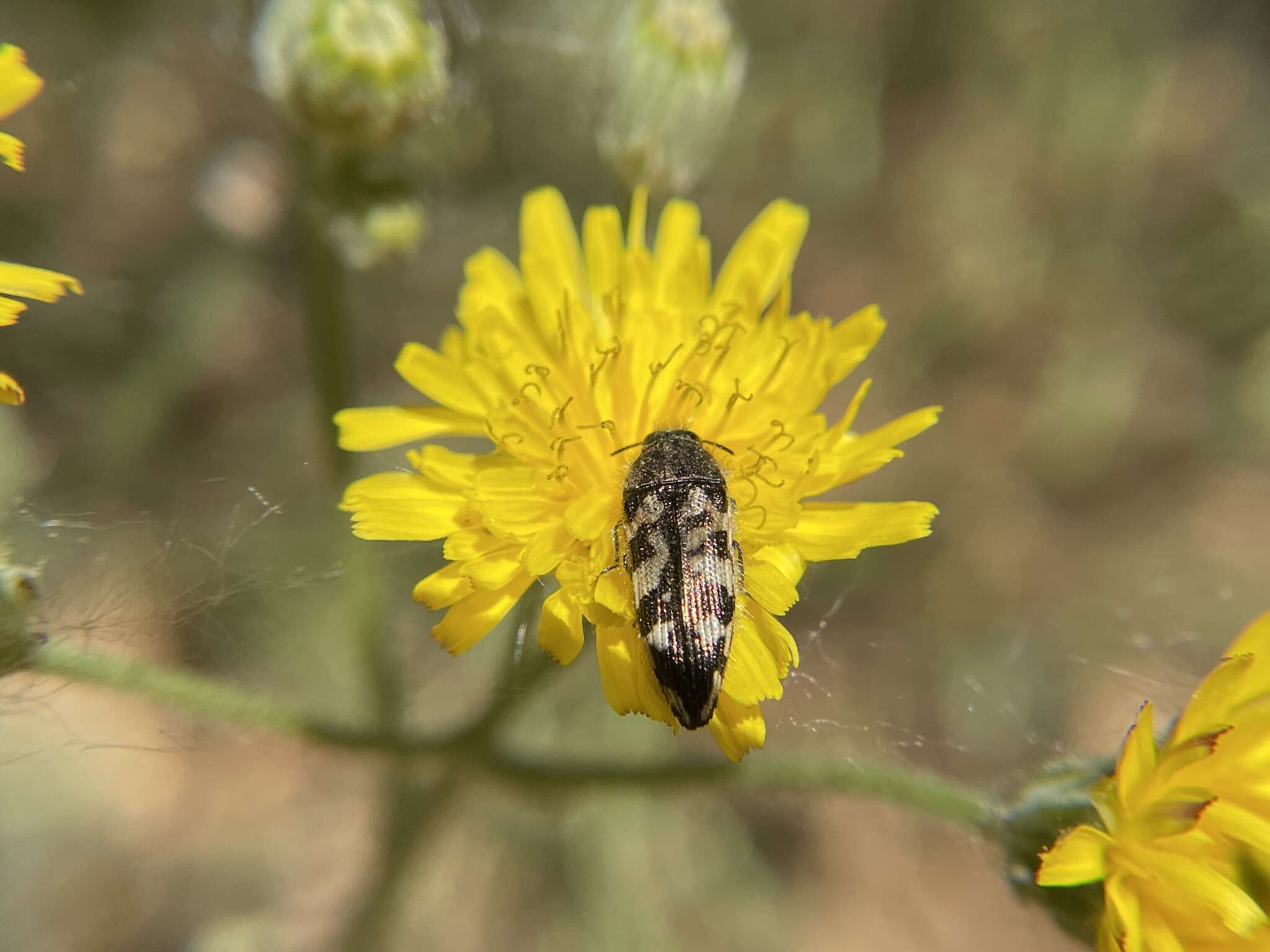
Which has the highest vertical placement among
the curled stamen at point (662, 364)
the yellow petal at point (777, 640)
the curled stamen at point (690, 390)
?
the curled stamen at point (662, 364)

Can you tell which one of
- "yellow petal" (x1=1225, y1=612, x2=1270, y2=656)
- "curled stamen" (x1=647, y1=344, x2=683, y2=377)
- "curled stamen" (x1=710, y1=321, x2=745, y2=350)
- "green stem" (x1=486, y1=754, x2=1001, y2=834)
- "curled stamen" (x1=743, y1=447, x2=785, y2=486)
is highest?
"curled stamen" (x1=710, y1=321, x2=745, y2=350)

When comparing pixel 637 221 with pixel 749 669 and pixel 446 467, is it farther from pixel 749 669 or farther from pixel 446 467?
pixel 749 669

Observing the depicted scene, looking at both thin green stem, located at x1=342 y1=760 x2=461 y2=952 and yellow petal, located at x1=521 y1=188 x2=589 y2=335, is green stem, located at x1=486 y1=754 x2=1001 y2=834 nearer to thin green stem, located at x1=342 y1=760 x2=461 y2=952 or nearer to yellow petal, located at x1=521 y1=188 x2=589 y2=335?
thin green stem, located at x1=342 y1=760 x2=461 y2=952

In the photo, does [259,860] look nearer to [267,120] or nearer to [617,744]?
[617,744]

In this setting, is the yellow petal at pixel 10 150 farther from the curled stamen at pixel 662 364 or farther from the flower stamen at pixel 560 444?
the curled stamen at pixel 662 364

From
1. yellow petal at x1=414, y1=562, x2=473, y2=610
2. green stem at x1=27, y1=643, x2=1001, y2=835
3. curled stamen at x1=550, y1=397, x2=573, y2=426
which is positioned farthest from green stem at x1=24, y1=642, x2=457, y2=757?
curled stamen at x1=550, y1=397, x2=573, y2=426

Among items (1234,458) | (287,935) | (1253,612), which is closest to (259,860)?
(287,935)

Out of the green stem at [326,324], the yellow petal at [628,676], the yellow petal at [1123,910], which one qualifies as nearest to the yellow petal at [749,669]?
the yellow petal at [628,676]

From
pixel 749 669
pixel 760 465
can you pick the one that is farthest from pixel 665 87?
pixel 749 669
